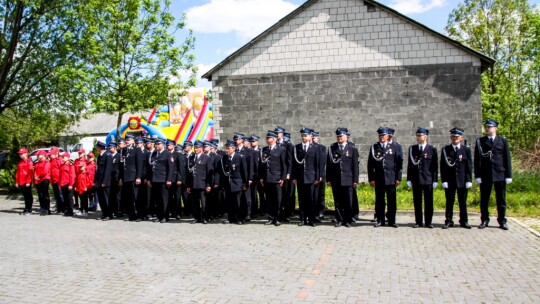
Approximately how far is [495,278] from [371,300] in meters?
1.87

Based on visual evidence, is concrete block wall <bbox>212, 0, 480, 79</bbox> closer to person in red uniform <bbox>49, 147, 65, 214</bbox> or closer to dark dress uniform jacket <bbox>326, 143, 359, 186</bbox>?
person in red uniform <bbox>49, 147, 65, 214</bbox>

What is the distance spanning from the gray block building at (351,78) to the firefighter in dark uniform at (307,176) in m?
6.37

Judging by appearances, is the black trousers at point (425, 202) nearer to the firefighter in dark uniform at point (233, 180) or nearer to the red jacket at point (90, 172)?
the firefighter in dark uniform at point (233, 180)

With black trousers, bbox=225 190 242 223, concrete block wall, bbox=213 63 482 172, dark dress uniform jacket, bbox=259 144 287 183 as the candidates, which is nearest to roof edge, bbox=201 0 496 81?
concrete block wall, bbox=213 63 482 172

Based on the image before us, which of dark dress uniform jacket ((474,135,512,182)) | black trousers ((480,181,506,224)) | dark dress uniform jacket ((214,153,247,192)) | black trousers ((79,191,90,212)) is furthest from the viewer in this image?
black trousers ((79,191,90,212))

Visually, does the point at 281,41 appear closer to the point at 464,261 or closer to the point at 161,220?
the point at 161,220

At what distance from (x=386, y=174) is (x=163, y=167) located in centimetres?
541

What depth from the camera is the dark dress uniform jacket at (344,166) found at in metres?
11.0

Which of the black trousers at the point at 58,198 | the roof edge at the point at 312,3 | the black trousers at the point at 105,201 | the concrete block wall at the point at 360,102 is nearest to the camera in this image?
the black trousers at the point at 105,201

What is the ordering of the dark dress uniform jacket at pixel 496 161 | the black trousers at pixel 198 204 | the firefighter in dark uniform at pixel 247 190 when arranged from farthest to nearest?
1. the black trousers at pixel 198 204
2. the firefighter in dark uniform at pixel 247 190
3. the dark dress uniform jacket at pixel 496 161

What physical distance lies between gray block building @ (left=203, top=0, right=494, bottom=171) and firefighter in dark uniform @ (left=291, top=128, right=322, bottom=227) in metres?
6.37

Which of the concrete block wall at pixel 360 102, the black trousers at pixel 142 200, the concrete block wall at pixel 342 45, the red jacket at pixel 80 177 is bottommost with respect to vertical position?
the black trousers at pixel 142 200

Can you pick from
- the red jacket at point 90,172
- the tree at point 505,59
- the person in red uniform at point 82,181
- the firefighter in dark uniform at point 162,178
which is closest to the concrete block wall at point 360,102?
the red jacket at point 90,172

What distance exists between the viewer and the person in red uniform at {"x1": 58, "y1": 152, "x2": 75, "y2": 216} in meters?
13.9
